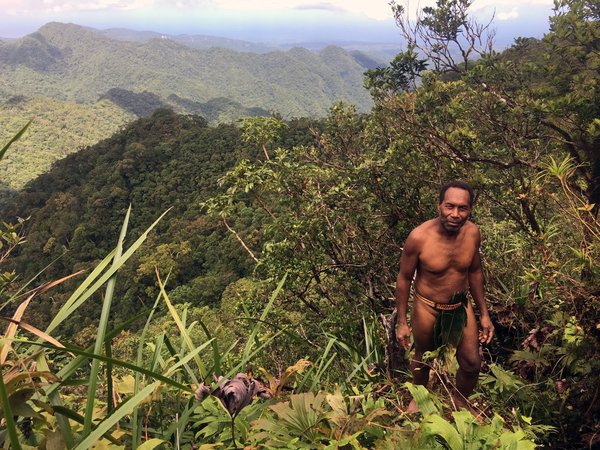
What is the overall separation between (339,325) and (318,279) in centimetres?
65

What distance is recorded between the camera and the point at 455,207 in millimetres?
2340

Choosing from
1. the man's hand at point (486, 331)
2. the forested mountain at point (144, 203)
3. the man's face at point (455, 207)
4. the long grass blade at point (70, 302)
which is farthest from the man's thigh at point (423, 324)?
the forested mountain at point (144, 203)

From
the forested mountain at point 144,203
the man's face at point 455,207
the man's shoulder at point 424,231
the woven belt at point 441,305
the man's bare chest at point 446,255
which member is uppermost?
the man's face at point 455,207

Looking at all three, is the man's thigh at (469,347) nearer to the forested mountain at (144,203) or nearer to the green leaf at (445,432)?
the green leaf at (445,432)

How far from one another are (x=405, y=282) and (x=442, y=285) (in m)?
0.23

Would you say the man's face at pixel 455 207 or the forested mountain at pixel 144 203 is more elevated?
the man's face at pixel 455 207

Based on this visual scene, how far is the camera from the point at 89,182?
1933 inches

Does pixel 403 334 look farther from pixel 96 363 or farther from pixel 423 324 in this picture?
pixel 96 363

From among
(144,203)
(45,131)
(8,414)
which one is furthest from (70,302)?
(45,131)

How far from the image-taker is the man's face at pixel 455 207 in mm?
2330

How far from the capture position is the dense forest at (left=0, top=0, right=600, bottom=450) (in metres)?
1.28

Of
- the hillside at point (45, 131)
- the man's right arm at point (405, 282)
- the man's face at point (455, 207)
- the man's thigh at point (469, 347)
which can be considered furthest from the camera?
the hillside at point (45, 131)

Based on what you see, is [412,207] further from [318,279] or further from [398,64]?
[398,64]

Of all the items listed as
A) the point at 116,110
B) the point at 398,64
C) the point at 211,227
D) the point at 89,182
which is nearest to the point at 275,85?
the point at 116,110
